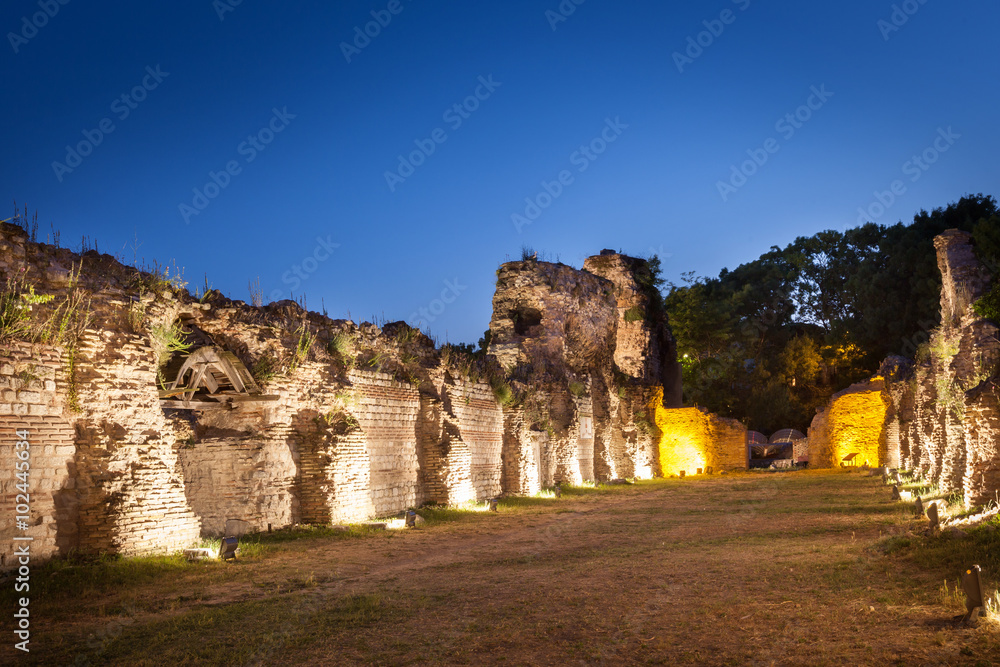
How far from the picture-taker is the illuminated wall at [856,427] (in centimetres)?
3319

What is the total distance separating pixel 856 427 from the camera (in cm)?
3384

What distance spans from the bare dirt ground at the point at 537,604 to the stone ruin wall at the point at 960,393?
1.51 meters

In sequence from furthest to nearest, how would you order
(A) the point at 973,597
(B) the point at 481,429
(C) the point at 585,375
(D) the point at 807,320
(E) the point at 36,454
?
(D) the point at 807,320 < (C) the point at 585,375 < (B) the point at 481,429 < (E) the point at 36,454 < (A) the point at 973,597

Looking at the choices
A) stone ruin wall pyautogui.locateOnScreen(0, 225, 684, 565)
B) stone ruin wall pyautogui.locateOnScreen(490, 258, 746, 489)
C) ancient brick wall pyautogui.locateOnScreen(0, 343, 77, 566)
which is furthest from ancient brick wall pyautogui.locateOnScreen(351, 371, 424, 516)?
stone ruin wall pyautogui.locateOnScreen(490, 258, 746, 489)

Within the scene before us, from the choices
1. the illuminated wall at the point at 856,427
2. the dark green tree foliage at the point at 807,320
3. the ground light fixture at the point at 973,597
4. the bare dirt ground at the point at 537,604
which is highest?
the dark green tree foliage at the point at 807,320

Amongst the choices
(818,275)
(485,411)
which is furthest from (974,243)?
(818,275)

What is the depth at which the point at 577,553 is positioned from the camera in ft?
32.9

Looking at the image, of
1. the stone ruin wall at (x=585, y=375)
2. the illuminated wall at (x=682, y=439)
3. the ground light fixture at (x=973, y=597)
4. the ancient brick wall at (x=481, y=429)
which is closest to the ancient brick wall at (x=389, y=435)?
the ancient brick wall at (x=481, y=429)

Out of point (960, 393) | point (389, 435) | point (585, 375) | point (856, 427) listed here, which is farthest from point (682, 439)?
point (389, 435)

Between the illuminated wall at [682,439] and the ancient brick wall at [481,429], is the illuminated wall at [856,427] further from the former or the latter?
the ancient brick wall at [481,429]

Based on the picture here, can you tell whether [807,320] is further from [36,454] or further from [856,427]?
[36,454]

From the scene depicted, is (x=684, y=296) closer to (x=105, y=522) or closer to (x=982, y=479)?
(x=982, y=479)

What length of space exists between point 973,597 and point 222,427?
10.4 meters

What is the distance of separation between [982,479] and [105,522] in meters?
12.2
